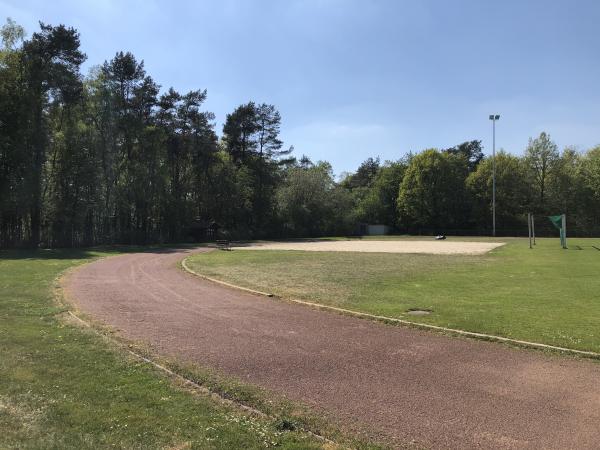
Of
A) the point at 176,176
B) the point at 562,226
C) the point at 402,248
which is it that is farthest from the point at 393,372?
the point at 176,176

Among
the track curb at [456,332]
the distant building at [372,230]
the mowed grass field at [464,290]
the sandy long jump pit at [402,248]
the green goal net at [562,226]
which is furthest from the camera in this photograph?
the distant building at [372,230]

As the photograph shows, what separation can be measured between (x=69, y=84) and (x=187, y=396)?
143 ft

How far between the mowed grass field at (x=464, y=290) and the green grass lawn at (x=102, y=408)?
5.92 meters

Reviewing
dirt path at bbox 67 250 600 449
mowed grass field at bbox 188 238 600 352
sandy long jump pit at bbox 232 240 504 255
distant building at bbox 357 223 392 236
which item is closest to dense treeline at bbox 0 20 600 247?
distant building at bbox 357 223 392 236

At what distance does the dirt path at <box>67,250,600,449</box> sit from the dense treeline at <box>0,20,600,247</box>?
35.0 meters

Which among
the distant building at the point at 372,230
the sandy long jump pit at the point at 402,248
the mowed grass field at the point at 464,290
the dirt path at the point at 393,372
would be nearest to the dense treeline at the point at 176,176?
the distant building at the point at 372,230

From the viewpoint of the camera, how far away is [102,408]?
517 centimetres

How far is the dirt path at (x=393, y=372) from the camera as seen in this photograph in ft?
16.1

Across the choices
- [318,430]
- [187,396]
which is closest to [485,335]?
[318,430]

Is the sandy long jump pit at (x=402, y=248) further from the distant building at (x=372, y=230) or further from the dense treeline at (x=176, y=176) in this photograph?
the distant building at (x=372, y=230)

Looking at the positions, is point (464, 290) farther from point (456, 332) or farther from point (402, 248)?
point (402, 248)

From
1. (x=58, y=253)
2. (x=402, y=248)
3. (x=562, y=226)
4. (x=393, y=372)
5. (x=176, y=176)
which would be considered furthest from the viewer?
(x=176, y=176)

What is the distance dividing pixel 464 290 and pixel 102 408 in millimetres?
12017

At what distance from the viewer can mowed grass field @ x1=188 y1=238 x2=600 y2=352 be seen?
9523mm
